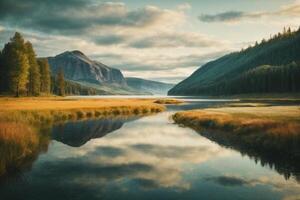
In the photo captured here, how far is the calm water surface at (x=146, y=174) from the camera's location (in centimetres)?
1883

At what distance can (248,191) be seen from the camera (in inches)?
762

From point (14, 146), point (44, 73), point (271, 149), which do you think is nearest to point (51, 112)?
point (14, 146)

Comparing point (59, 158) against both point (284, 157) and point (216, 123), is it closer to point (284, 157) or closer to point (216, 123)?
point (284, 157)

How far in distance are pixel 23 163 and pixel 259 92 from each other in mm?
183857

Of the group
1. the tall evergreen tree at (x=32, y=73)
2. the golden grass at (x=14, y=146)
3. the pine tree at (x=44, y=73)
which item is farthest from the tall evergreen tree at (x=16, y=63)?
the golden grass at (x=14, y=146)

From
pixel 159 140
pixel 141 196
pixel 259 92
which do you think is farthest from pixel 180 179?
pixel 259 92

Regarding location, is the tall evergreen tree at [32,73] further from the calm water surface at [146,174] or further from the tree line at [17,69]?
the calm water surface at [146,174]

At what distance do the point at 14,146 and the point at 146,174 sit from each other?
1209 centimetres

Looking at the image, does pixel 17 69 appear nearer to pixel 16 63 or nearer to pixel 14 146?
pixel 16 63

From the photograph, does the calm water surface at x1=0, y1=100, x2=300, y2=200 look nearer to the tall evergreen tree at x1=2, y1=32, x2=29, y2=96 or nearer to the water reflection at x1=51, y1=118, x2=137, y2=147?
the water reflection at x1=51, y1=118, x2=137, y2=147

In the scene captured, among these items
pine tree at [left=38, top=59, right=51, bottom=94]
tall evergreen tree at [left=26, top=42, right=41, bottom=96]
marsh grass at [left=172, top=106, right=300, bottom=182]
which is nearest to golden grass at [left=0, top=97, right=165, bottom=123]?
marsh grass at [left=172, top=106, right=300, bottom=182]

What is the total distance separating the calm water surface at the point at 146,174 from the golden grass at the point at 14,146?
1.22 m

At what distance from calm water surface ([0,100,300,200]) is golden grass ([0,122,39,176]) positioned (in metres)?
1.22

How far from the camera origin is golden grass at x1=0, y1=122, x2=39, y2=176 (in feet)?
78.9
